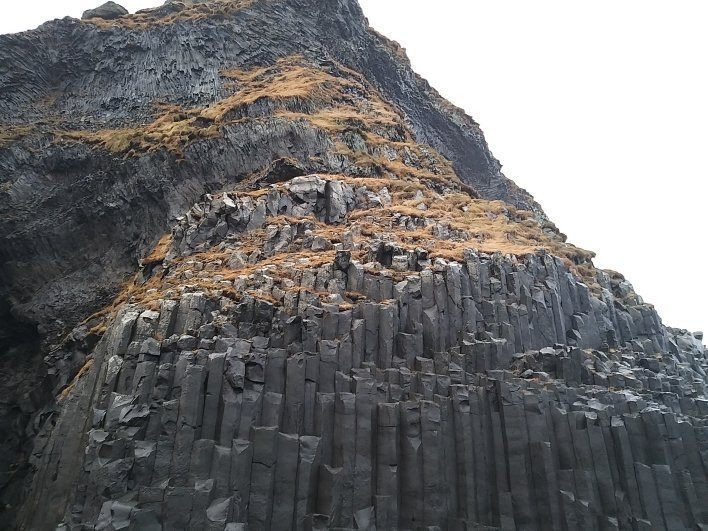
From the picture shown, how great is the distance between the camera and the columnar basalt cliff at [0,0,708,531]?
12.4 m

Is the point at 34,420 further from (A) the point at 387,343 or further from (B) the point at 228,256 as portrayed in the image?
(A) the point at 387,343

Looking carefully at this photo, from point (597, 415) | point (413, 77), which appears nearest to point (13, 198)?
point (597, 415)

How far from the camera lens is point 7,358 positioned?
26781mm

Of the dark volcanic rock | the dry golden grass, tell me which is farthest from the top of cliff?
the dark volcanic rock

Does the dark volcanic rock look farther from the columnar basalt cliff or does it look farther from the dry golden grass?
the columnar basalt cliff

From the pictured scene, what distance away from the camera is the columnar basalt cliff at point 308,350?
1243 cm

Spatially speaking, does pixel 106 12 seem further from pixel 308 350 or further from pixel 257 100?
pixel 308 350

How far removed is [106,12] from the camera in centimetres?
4900

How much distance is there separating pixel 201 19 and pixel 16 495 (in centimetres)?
3782

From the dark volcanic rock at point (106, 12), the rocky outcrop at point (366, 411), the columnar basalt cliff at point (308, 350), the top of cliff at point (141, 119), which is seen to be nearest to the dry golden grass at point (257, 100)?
the top of cliff at point (141, 119)

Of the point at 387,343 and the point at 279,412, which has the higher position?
the point at 387,343

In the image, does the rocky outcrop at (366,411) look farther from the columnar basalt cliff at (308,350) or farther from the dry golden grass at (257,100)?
the dry golden grass at (257,100)

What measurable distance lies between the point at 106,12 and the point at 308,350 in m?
48.2

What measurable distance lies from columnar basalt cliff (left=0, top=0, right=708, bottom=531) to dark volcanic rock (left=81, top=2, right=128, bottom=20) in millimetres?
19315
